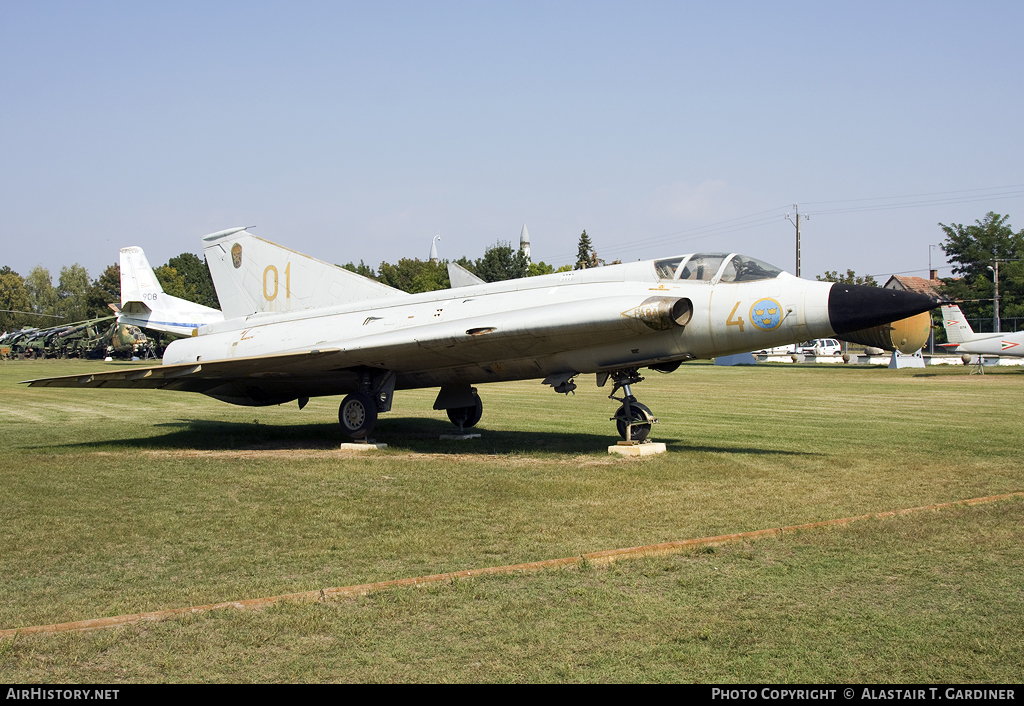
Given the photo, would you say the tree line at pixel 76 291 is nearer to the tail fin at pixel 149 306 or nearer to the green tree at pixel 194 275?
the green tree at pixel 194 275

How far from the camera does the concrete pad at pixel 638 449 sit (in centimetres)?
1199

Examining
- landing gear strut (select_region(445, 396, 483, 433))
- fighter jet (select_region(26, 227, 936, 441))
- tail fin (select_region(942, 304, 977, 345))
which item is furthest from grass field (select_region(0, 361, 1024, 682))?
tail fin (select_region(942, 304, 977, 345))

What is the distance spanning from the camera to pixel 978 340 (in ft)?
127

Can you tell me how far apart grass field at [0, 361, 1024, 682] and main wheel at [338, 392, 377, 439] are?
1.77 ft

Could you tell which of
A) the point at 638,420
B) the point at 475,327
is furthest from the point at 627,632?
the point at 638,420

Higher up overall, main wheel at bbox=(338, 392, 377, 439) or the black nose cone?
the black nose cone

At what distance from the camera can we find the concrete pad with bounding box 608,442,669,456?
12.0 meters

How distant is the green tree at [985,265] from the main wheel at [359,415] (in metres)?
65.7

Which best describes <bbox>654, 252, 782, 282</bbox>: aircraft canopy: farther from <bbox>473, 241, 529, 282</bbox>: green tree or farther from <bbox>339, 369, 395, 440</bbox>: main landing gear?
<bbox>473, 241, 529, 282</bbox>: green tree

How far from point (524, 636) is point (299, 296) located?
40.4 ft

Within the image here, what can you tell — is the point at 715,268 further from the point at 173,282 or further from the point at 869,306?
the point at 173,282

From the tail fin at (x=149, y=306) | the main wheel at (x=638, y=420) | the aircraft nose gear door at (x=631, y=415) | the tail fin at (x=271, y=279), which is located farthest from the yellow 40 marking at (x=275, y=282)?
the tail fin at (x=149, y=306)
